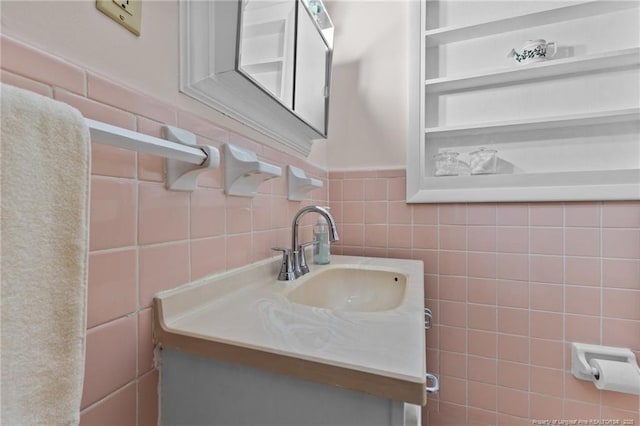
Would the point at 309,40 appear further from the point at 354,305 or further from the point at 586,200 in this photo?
the point at 586,200

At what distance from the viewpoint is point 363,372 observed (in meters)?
0.35

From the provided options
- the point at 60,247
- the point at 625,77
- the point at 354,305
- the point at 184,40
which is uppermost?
the point at 625,77

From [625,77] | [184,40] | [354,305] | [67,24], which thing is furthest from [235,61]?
[625,77]

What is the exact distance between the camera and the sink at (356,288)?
0.93 metres

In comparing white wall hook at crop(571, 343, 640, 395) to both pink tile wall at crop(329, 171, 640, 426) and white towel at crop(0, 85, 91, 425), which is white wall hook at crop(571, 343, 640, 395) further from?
white towel at crop(0, 85, 91, 425)

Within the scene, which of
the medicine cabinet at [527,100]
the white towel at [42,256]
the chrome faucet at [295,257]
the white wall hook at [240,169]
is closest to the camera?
the white towel at [42,256]

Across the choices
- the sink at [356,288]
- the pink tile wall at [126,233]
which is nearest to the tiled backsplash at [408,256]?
the pink tile wall at [126,233]

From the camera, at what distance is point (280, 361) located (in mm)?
389

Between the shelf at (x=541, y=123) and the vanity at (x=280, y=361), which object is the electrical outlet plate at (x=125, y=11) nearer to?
the vanity at (x=280, y=361)

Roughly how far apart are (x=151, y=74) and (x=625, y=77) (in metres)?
1.57

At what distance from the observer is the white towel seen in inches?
9.6

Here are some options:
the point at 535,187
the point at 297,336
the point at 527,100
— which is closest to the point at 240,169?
the point at 297,336

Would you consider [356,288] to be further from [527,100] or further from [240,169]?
[527,100]

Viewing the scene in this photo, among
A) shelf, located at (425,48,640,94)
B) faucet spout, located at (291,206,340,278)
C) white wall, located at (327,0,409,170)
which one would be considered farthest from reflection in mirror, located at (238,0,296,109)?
shelf, located at (425,48,640,94)
